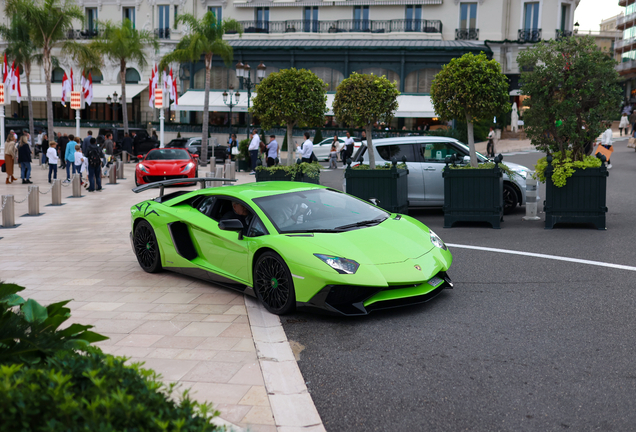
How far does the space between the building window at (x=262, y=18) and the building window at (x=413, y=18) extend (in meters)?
10.9

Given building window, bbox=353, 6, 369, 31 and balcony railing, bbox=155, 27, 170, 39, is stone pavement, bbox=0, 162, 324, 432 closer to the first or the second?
building window, bbox=353, 6, 369, 31

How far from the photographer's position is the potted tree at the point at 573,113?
1120 centimetres

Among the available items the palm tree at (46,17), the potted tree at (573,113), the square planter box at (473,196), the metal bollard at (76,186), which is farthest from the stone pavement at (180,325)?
the palm tree at (46,17)

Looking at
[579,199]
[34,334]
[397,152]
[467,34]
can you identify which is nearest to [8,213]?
[397,152]

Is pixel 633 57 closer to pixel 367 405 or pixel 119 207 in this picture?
pixel 119 207

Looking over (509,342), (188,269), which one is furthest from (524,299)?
(188,269)

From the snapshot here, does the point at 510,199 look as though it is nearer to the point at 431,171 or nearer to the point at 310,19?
the point at 431,171

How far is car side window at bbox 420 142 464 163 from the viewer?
44.0 ft

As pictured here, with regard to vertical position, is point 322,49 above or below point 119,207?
above

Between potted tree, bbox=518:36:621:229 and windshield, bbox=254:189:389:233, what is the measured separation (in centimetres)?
525

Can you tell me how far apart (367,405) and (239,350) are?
4.72 ft

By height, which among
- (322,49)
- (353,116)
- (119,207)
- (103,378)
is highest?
(322,49)

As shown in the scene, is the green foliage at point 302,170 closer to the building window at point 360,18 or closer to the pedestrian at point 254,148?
the pedestrian at point 254,148

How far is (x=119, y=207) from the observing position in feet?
56.0
